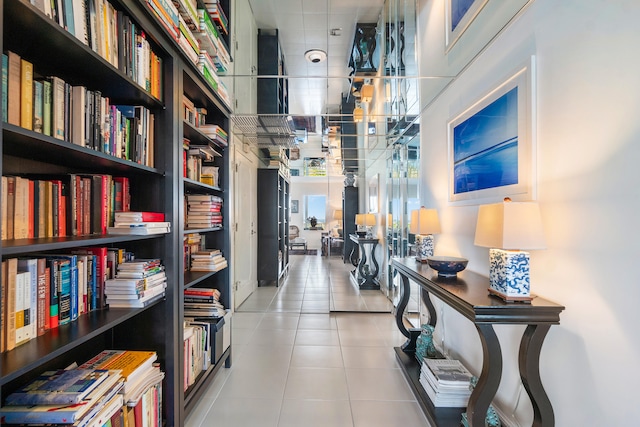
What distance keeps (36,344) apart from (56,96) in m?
0.93

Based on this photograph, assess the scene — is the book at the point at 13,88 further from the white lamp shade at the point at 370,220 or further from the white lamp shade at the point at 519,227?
the white lamp shade at the point at 370,220


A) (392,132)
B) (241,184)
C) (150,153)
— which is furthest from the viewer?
(241,184)

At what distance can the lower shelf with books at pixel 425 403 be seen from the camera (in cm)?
183

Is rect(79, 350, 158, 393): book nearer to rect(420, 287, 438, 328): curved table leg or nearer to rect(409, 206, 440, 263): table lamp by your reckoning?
rect(409, 206, 440, 263): table lamp

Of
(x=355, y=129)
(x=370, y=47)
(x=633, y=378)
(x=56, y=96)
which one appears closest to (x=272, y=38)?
(x=370, y=47)

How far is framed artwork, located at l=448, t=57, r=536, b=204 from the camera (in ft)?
5.34

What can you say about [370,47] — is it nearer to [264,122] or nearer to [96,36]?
[264,122]

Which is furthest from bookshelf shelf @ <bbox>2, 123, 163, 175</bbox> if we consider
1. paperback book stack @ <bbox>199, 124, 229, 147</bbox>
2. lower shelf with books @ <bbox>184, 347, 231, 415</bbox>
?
lower shelf with books @ <bbox>184, 347, 231, 415</bbox>

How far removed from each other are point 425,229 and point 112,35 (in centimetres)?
260

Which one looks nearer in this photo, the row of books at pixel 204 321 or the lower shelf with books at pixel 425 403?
the lower shelf with books at pixel 425 403

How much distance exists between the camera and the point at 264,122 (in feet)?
13.1

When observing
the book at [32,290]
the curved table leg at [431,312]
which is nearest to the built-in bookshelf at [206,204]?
the book at [32,290]

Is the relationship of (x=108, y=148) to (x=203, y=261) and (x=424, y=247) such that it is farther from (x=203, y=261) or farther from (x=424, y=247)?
(x=424, y=247)

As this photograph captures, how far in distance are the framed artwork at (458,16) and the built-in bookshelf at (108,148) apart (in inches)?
82.3
